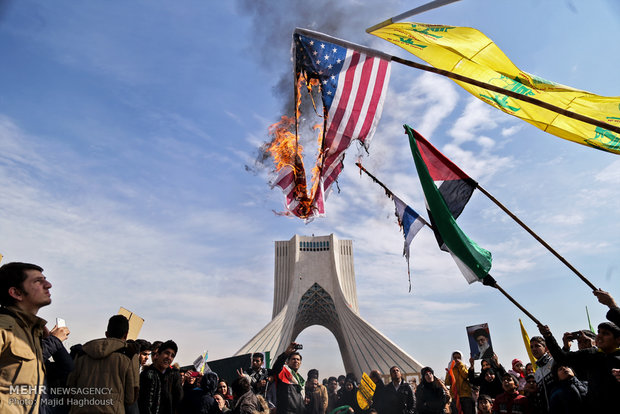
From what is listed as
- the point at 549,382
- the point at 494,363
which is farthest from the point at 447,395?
the point at 549,382

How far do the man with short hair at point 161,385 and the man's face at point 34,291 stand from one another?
1653 millimetres

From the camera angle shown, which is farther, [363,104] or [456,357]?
[456,357]

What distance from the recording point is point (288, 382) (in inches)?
198

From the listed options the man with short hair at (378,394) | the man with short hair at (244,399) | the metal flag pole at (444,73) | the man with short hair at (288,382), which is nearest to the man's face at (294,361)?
the man with short hair at (288,382)

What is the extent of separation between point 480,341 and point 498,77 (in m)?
4.06

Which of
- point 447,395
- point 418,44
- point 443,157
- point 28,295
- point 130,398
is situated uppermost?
point 418,44

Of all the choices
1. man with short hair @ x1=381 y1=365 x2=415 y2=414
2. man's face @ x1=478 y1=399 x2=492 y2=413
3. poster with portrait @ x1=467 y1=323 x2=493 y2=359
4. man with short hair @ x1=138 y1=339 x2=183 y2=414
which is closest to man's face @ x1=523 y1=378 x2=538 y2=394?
man's face @ x1=478 y1=399 x2=492 y2=413

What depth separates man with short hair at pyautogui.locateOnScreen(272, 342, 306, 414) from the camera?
4.85 meters

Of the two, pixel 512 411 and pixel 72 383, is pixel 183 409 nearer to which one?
pixel 72 383

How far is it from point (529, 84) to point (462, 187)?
1333 mm

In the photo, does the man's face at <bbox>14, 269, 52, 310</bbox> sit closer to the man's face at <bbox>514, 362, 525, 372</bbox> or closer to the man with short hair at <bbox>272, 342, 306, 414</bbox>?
the man with short hair at <bbox>272, 342, 306, 414</bbox>

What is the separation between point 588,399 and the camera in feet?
10.3

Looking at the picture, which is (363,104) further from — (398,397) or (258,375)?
(398,397)

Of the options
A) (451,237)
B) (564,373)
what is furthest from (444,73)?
(564,373)
